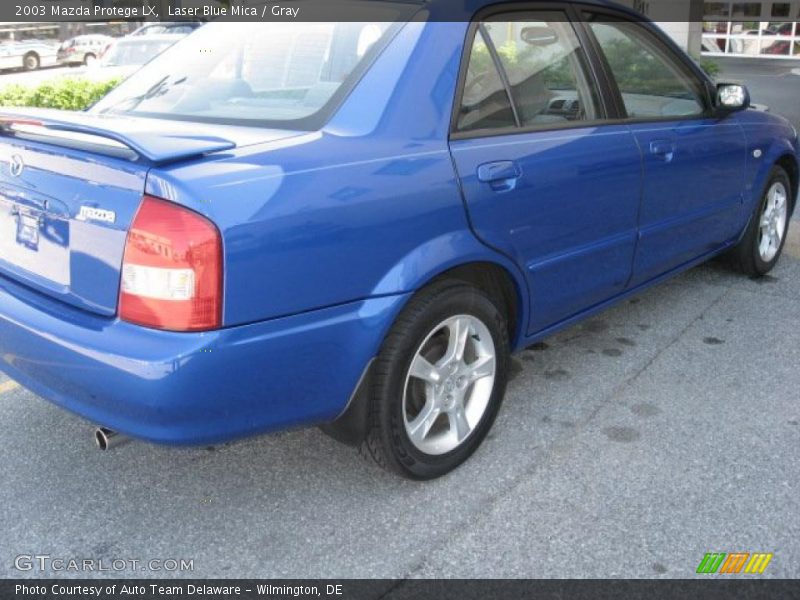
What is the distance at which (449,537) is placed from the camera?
2516 millimetres

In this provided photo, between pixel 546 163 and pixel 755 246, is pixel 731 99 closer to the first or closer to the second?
pixel 755 246

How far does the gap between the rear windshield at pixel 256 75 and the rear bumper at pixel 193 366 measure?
0.70 meters

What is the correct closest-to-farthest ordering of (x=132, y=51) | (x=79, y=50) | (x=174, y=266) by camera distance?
(x=174, y=266)
(x=132, y=51)
(x=79, y=50)

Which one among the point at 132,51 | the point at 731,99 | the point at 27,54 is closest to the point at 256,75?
the point at 731,99

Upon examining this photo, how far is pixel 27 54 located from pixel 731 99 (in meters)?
29.8

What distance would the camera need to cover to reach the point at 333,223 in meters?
2.28

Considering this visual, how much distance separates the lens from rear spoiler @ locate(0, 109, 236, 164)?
2.13 metres

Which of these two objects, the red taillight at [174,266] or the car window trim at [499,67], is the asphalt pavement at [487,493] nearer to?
the red taillight at [174,266]

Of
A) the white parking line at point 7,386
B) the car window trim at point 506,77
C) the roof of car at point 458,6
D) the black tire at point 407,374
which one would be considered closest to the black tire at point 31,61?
the white parking line at point 7,386

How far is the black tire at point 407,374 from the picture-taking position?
254cm

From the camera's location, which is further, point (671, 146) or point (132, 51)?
point (132, 51)
